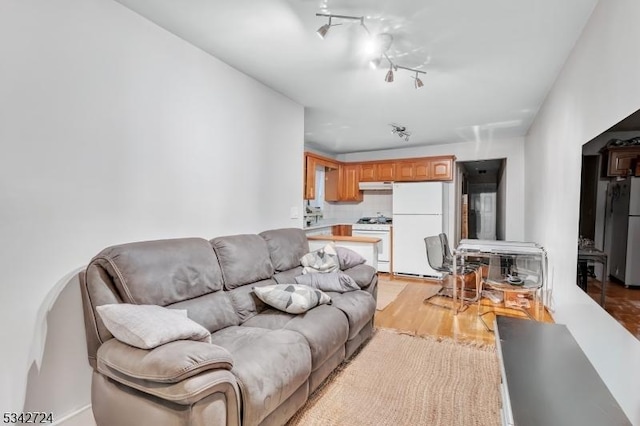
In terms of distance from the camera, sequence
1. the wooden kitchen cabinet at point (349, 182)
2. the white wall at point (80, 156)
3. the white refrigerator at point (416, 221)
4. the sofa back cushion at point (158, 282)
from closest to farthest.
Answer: the white wall at point (80, 156), the sofa back cushion at point (158, 282), the white refrigerator at point (416, 221), the wooden kitchen cabinet at point (349, 182)

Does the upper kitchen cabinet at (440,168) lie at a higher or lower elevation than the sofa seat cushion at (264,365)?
higher

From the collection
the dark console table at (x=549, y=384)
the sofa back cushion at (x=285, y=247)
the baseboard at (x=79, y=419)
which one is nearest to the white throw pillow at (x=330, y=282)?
the sofa back cushion at (x=285, y=247)

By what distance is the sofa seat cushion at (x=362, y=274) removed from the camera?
9.30 ft

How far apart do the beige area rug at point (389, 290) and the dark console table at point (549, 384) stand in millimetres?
2178

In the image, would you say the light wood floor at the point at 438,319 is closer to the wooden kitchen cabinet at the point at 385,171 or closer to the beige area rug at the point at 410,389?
the beige area rug at the point at 410,389

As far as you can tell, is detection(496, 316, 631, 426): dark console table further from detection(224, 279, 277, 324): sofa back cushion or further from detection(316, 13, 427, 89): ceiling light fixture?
detection(316, 13, 427, 89): ceiling light fixture

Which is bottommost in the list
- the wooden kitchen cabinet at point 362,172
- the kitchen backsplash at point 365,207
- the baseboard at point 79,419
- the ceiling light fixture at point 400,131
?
the baseboard at point 79,419

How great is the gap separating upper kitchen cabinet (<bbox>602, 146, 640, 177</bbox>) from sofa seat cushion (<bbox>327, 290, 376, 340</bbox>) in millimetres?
1733

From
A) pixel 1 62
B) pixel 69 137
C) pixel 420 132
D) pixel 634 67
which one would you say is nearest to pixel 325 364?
pixel 69 137

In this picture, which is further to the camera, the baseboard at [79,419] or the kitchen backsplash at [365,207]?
the kitchen backsplash at [365,207]

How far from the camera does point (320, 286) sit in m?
2.68

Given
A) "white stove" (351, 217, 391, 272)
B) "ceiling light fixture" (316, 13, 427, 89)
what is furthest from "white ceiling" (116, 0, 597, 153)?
"white stove" (351, 217, 391, 272)

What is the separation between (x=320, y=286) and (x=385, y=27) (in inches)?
80.8

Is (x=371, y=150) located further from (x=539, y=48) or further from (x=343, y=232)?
(x=539, y=48)
